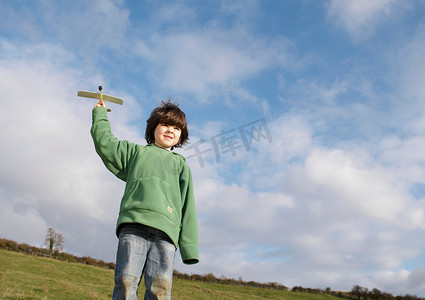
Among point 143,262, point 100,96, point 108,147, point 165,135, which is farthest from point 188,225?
point 100,96

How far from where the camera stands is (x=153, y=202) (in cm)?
333

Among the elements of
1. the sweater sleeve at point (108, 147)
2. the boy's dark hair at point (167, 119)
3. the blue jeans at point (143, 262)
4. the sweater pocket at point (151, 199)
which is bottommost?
the blue jeans at point (143, 262)

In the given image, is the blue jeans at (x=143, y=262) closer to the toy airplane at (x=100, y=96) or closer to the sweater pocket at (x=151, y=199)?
the sweater pocket at (x=151, y=199)

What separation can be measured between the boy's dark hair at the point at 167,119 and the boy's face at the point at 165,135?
0.05 metres

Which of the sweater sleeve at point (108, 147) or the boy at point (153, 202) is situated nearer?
the boy at point (153, 202)

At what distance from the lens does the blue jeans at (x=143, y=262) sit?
3008 millimetres

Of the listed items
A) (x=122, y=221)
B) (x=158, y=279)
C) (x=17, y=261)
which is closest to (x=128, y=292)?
(x=158, y=279)

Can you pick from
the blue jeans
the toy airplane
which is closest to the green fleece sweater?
the blue jeans

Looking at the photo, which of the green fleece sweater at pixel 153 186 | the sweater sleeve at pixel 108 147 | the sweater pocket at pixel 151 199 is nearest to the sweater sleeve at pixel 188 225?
the green fleece sweater at pixel 153 186

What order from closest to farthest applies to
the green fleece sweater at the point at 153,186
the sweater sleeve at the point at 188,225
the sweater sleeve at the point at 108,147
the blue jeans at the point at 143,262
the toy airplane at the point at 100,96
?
1. the blue jeans at the point at 143,262
2. the green fleece sweater at the point at 153,186
3. the sweater sleeve at the point at 188,225
4. the sweater sleeve at the point at 108,147
5. the toy airplane at the point at 100,96

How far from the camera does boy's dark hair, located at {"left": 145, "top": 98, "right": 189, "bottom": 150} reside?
4031mm

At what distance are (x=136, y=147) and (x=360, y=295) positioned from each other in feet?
190

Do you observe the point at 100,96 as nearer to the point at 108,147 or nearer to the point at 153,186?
the point at 108,147

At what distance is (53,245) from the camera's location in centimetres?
4878
